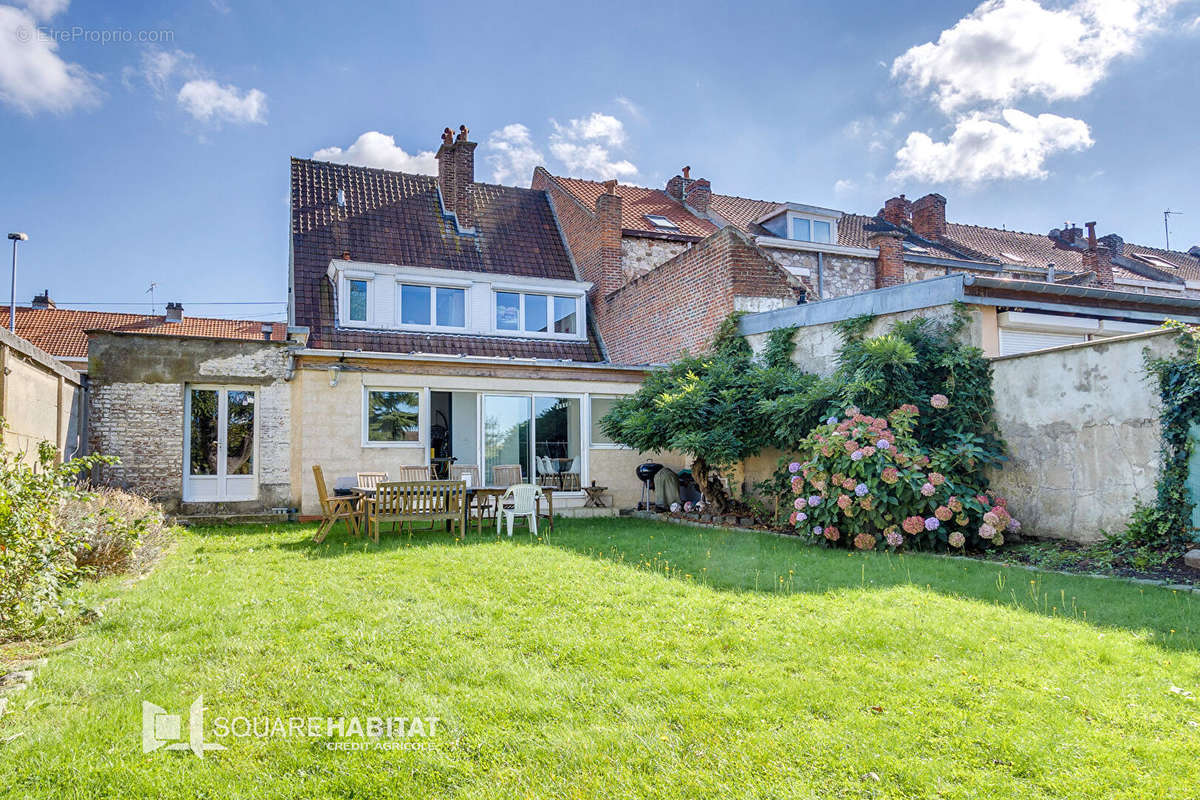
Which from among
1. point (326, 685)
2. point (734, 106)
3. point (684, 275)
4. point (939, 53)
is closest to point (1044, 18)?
point (939, 53)

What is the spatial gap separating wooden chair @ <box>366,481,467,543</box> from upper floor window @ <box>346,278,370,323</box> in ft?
22.0

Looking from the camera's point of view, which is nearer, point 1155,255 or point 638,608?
point 638,608

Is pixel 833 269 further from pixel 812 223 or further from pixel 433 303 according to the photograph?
pixel 433 303

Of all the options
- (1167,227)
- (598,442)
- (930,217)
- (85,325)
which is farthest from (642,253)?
(1167,227)

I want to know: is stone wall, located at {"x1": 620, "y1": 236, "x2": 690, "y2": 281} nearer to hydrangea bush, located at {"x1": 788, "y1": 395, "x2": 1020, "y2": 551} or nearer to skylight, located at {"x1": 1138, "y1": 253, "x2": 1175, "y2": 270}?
hydrangea bush, located at {"x1": 788, "y1": 395, "x2": 1020, "y2": 551}

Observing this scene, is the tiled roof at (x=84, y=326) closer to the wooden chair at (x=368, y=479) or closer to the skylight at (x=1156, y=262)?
the wooden chair at (x=368, y=479)

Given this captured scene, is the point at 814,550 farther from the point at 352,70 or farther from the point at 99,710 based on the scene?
the point at 352,70

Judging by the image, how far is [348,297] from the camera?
49.6 feet

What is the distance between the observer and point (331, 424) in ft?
39.8

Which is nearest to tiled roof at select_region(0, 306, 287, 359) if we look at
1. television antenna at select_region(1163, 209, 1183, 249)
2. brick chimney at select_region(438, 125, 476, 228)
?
brick chimney at select_region(438, 125, 476, 228)

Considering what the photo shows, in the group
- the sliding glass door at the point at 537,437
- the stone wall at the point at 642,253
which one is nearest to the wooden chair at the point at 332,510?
the sliding glass door at the point at 537,437

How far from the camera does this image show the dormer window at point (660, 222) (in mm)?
19359

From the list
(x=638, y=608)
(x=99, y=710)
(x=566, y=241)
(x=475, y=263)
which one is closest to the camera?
(x=99, y=710)

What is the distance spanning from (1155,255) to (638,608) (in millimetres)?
36050
